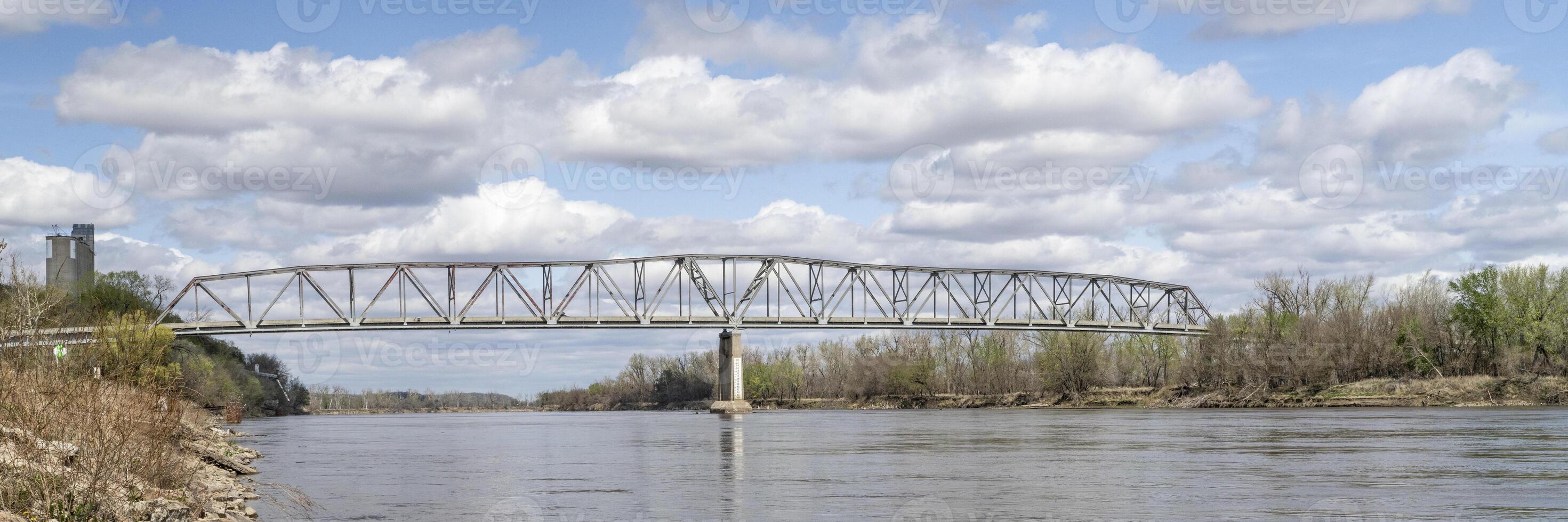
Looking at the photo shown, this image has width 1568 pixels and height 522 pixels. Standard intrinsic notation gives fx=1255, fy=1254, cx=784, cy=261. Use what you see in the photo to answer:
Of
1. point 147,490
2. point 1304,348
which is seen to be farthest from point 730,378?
point 147,490

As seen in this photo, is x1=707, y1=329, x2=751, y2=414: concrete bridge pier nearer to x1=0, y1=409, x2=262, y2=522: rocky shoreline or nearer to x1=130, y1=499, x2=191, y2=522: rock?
x1=0, y1=409, x2=262, y2=522: rocky shoreline

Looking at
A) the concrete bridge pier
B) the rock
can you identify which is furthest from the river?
the concrete bridge pier

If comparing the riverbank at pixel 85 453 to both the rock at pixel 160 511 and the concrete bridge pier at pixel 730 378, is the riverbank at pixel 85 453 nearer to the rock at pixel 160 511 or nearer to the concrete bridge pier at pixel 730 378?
the rock at pixel 160 511

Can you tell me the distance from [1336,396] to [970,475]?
90.3 m

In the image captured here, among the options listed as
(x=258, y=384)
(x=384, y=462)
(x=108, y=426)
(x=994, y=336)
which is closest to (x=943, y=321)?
(x=994, y=336)

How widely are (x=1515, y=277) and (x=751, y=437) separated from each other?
7635 centimetres

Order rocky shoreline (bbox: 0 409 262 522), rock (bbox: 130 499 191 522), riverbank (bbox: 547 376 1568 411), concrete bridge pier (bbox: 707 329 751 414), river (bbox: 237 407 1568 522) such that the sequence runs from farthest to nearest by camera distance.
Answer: concrete bridge pier (bbox: 707 329 751 414), riverbank (bbox: 547 376 1568 411), river (bbox: 237 407 1568 522), rock (bbox: 130 499 191 522), rocky shoreline (bbox: 0 409 262 522)

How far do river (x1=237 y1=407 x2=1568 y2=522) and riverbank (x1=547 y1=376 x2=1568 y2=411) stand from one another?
35167mm

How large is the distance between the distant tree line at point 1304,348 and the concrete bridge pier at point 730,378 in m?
41.1

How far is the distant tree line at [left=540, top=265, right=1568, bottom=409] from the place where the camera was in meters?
107

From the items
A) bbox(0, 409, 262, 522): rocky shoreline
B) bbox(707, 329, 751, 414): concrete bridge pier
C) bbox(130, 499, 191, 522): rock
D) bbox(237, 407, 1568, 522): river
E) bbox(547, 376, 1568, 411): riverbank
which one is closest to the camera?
bbox(0, 409, 262, 522): rocky shoreline

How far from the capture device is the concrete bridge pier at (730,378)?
440 feet

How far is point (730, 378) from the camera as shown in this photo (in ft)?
446

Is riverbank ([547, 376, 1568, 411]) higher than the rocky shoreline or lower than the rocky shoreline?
lower
